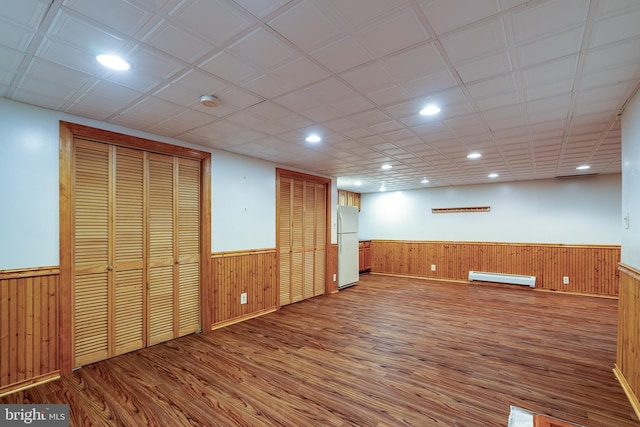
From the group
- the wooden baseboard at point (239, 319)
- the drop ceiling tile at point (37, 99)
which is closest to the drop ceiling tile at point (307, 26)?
the drop ceiling tile at point (37, 99)

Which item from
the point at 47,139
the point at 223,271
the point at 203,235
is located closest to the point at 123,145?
the point at 47,139

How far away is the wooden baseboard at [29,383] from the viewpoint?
2.31 m

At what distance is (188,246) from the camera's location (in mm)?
3652

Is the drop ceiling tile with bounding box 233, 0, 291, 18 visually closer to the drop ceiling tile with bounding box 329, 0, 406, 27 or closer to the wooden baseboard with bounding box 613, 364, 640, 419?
the drop ceiling tile with bounding box 329, 0, 406, 27

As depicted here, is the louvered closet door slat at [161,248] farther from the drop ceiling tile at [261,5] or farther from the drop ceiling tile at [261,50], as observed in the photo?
the drop ceiling tile at [261,5]

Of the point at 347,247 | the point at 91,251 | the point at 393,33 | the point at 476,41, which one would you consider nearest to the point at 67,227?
the point at 91,251

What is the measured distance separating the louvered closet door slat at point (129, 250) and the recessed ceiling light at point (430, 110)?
9.69ft

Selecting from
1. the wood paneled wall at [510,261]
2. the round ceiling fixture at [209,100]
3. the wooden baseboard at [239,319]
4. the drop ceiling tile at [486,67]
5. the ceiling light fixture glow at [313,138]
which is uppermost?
the drop ceiling tile at [486,67]

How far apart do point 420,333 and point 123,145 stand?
159 inches

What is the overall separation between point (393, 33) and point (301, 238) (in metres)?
4.09

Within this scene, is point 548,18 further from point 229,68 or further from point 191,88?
point 191,88

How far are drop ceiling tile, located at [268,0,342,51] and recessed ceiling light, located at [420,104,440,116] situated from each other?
1.26 meters

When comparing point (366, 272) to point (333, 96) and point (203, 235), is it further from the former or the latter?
point (333, 96)

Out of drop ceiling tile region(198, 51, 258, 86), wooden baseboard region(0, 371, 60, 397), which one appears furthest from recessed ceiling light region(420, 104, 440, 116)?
wooden baseboard region(0, 371, 60, 397)
